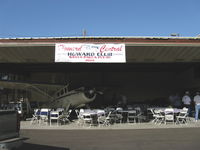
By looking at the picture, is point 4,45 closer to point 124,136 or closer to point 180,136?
point 124,136

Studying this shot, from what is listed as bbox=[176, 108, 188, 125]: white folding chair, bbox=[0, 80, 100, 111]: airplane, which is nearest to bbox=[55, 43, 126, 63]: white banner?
bbox=[176, 108, 188, 125]: white folding chair

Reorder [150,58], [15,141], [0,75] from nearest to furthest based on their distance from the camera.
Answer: [15,141]
[150,58]
[0,75]

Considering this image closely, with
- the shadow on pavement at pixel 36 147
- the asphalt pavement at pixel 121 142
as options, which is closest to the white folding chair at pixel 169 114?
the asphalt pavement at pixel 121 142

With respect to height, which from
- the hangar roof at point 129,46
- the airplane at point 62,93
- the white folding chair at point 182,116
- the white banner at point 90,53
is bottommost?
the white folding chair at point 182,116

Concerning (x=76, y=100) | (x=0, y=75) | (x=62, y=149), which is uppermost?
(x=0, y=75)

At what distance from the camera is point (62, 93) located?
17.4m

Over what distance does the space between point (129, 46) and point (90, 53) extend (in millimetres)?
1978

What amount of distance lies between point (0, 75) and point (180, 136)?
16.8 m

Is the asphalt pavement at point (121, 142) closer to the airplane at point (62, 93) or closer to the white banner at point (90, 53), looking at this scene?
the white banner at point (90, 53)

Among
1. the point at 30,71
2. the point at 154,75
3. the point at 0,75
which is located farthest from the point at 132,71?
the point at 0,75

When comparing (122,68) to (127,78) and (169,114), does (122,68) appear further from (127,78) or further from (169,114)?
(169,114)

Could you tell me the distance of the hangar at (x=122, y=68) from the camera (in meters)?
12.0

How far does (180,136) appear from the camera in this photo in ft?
29.2

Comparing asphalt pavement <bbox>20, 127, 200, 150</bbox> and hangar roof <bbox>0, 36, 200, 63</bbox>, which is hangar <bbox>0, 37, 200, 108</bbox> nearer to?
hangar roof <bbox>0, 36, 200, 63</bbox>
